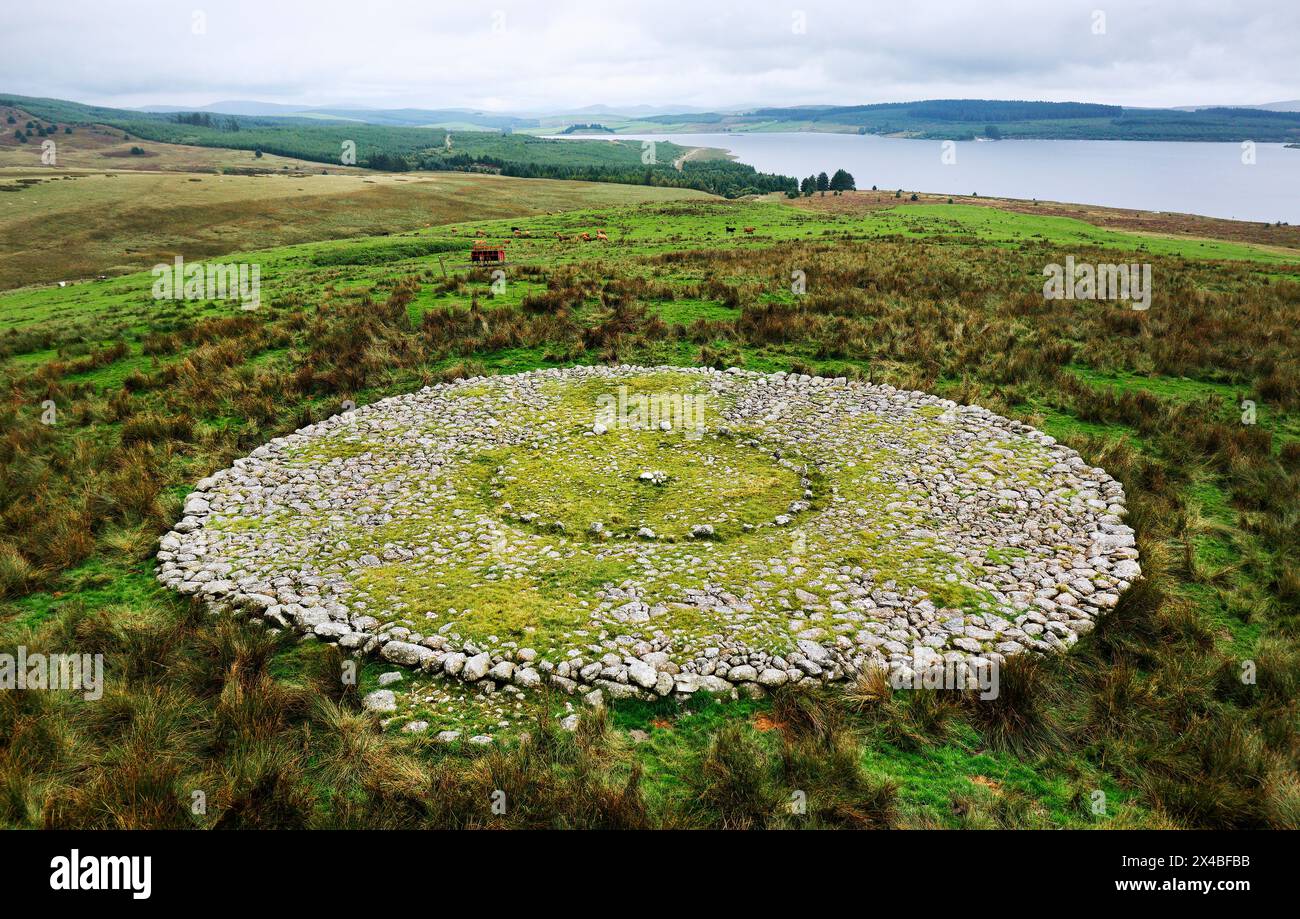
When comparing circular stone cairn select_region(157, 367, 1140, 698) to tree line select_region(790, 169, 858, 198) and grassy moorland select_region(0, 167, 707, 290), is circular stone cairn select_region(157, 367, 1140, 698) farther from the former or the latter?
tree line select_region(790, 169, 858, 198)

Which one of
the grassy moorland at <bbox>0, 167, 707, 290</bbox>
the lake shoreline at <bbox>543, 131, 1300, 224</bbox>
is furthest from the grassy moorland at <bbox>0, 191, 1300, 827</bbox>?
the lake shoreline at <bbox>543, 131, 1300, 224</bbox>

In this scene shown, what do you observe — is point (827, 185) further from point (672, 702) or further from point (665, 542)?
point (672, 702)

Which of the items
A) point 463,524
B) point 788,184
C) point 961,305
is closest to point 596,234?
point 961,305

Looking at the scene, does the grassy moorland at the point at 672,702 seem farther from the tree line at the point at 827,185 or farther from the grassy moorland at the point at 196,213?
the tree line at the point at 827,185

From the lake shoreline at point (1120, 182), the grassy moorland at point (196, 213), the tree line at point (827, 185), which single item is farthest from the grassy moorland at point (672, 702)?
the tree line at point (827, 185)

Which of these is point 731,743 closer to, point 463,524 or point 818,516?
point 818,516
